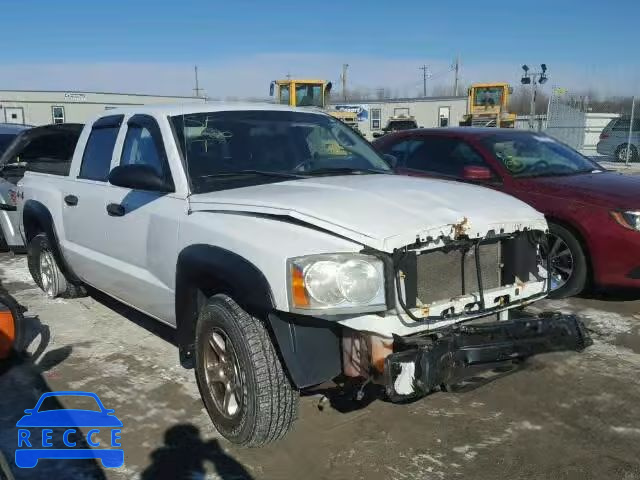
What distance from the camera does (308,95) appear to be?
2402 centimetres

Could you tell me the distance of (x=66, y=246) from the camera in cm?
525

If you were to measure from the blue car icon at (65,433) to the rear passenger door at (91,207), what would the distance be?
114 centimetres

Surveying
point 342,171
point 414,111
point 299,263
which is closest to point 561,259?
point 342,171

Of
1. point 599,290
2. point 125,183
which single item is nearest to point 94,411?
point 125,183

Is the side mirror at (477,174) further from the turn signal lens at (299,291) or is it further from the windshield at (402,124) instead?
the windshield at (402,124)

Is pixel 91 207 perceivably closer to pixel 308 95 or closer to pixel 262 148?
pixel 262 148

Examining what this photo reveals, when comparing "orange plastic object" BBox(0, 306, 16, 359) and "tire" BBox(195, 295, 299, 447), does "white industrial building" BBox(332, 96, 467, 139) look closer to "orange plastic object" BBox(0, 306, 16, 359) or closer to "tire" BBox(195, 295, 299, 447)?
"orange plastic object" BBox(0, 306, 16, 359)

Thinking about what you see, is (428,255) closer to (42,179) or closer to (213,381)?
(213,381)

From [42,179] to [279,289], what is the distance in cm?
398

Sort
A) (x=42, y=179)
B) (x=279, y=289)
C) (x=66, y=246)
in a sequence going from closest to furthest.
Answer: (x=279, y=289) → (x=66, y=246) → (x=42, y=179)

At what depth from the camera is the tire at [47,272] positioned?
5910mm

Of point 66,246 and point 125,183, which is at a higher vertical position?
point 125,183

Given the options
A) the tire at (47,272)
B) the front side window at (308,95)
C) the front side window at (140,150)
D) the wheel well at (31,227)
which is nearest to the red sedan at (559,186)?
the front side window at (140,150)

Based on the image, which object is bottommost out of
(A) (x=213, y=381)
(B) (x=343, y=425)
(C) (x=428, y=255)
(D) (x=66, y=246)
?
(B) (x=343, y=425)
